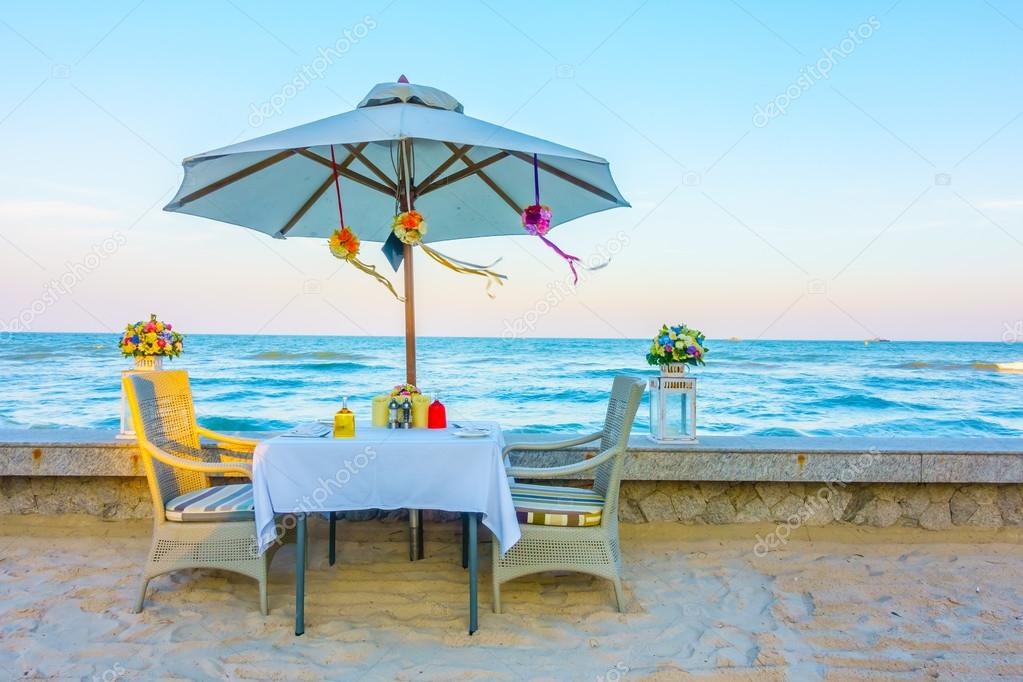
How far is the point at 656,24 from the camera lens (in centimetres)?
638

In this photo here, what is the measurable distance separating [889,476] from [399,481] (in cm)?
262

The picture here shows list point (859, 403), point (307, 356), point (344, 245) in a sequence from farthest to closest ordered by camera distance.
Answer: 1. point (307, 356)
2. point (859, 403)
3. point (344, 245)

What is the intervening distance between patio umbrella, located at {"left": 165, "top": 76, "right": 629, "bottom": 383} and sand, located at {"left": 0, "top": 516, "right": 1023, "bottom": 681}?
113cm

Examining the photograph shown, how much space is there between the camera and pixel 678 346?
364 cm

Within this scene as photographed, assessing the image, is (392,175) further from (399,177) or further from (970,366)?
(970,366)

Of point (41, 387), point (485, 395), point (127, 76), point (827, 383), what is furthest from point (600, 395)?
point (41, 387)

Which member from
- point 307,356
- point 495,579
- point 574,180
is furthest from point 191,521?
point 307,356

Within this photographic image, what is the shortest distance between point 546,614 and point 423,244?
165cm

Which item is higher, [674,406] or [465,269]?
[465,269]

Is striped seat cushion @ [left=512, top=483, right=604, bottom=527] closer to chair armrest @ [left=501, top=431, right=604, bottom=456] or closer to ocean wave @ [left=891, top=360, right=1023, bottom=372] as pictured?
chair armrest @ [left=501, top=431, right=604, bottom=456]

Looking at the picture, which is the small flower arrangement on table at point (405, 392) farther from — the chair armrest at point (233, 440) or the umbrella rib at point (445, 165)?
the umbrella rib at point (445, 165)

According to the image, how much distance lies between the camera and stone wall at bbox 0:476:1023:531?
368 centimetres

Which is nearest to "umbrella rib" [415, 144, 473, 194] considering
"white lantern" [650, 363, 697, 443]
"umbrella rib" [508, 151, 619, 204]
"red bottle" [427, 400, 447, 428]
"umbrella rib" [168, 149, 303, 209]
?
"umbrella rib" [508, 151, 619, 204]

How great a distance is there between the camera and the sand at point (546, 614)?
2250 millimetres
